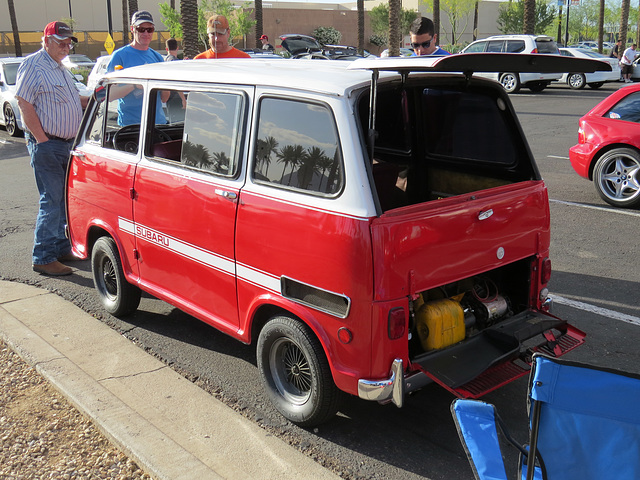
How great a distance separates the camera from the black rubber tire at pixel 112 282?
512 centimetres

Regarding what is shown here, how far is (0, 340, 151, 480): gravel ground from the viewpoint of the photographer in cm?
A: 338

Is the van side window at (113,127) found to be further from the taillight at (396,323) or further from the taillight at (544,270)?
the taillight at (544,270)

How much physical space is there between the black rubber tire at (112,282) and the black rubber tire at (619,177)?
19.4 feet

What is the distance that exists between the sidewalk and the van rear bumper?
462 mm

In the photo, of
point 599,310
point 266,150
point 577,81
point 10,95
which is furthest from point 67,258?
point 577,81

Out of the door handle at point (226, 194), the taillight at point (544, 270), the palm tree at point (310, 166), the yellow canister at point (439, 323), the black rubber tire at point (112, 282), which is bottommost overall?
the black rubber tire at point (112, 282)

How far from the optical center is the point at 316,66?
12.8ft

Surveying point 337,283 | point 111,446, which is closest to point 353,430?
point 337,283

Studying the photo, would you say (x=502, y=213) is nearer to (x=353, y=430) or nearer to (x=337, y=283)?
(x=337, y=283)

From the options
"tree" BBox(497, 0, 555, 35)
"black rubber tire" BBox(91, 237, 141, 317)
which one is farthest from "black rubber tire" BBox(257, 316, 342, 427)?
"tree" BBox(497, 0, 555, 35)

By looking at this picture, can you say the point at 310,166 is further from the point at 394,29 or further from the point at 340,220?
the point at 394,29

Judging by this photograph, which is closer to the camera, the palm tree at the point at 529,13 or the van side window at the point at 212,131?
the van side window at the point at 212,131

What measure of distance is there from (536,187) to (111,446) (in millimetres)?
A: 2846

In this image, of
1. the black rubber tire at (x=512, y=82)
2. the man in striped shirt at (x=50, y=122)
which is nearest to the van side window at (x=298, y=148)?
the man in striped shirt at (x=50, y=122)
